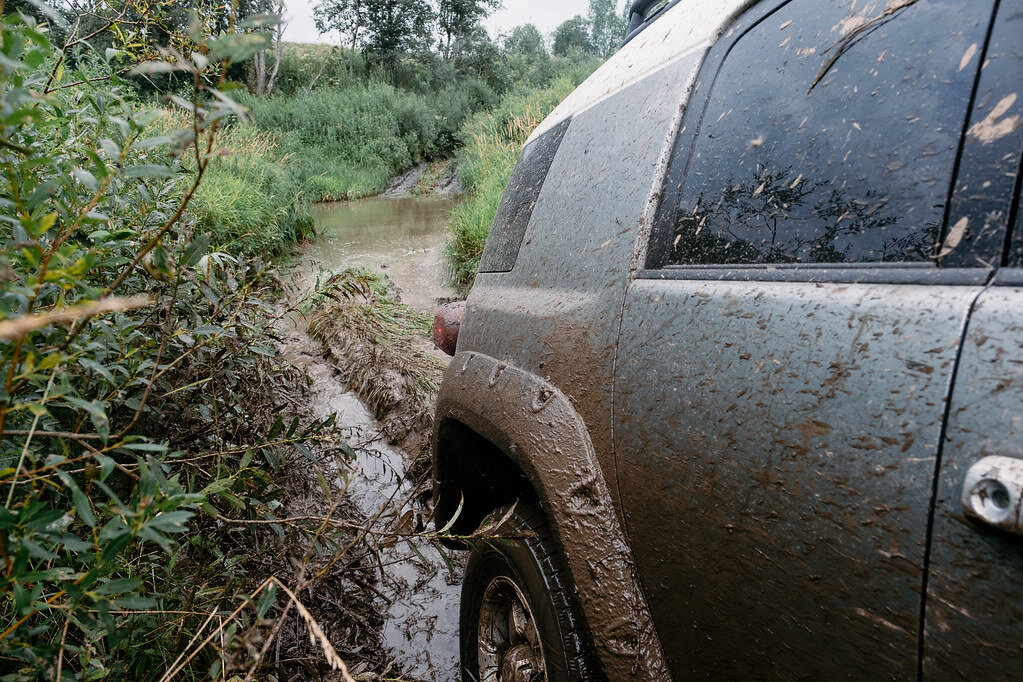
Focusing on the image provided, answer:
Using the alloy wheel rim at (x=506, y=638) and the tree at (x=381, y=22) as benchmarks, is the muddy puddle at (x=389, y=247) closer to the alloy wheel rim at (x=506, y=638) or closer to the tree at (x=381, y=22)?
the alloy wheel rim at (x=506, y=638)

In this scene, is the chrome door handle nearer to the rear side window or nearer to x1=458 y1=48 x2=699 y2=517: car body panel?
x1=458 y1=48 x2=699 y2=517: car body panel

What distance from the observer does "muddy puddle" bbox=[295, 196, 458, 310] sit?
7.30 meters

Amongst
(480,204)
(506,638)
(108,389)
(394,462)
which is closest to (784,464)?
(506,638)

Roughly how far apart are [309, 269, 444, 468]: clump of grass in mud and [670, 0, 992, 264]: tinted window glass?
1.83m

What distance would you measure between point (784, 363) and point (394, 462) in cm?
299

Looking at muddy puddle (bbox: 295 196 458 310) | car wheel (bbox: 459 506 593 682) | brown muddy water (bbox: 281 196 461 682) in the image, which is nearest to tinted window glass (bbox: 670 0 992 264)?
car wheel (bbox: 459 506 593 682)

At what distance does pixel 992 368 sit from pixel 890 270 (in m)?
0.20

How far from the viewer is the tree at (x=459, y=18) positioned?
30.0m

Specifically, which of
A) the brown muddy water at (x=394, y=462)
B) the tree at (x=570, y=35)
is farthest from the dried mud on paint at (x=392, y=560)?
the tree at (x=570, y=35)

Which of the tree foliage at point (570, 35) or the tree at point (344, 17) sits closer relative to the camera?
the tree at point (344, 17)

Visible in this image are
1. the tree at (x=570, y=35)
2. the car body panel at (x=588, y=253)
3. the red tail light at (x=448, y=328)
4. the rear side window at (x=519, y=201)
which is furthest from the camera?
the tree at (x=570, y=35)

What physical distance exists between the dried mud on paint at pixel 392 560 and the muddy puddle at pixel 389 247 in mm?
2308

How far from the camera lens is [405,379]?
4203 mm

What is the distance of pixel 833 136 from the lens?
0.91m
